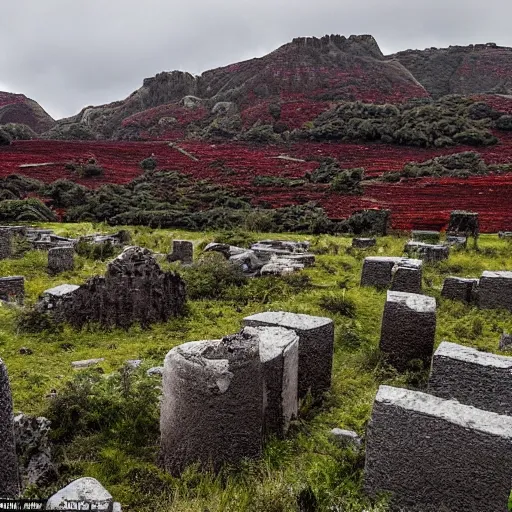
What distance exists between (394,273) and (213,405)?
21.1 feet

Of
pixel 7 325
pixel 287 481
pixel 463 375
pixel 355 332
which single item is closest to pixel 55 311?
pixel 7 325

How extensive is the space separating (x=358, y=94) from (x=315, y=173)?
103 feet

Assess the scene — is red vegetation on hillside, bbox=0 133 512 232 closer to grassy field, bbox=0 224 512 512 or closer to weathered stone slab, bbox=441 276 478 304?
weathered stone slab, bbox=441 276 478 304

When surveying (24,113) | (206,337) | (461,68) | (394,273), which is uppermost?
(461,68)

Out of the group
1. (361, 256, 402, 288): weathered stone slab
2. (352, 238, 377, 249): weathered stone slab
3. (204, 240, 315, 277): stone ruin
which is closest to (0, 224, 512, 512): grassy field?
(361, 256, 402, 288): weathered stone slab

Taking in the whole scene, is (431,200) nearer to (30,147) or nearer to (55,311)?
(55,311)

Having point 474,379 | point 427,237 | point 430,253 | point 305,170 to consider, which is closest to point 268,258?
point 430,253

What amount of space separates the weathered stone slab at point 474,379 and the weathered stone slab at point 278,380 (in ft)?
4.22

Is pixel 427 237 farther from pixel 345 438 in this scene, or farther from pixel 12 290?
pixel 345 438

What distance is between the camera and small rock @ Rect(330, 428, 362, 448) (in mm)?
4412

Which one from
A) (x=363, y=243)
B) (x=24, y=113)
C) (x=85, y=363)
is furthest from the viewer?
(x=24, y=113)

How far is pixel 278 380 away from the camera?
4625mm

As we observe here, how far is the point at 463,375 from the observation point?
4.70 m

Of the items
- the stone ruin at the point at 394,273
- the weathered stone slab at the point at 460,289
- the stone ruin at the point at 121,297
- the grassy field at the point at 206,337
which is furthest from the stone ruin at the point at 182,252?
the weathered stone slab at the point at 460,289
